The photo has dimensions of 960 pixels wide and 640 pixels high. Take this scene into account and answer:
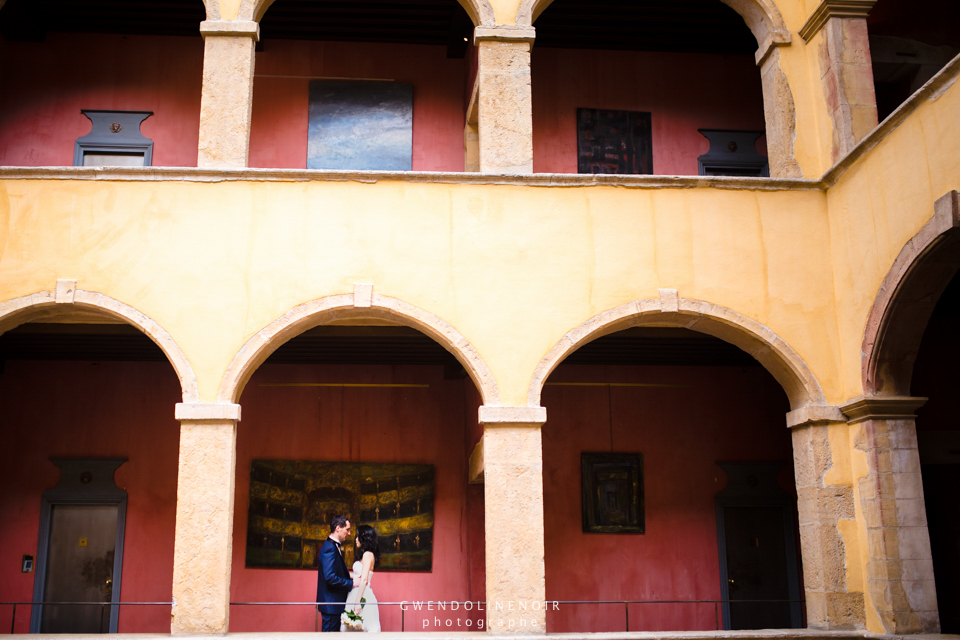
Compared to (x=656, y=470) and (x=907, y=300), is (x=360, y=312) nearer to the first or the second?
(x=907, y=300)

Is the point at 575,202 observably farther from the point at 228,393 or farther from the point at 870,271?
the point at 228,393

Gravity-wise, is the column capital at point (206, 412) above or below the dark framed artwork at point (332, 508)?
above

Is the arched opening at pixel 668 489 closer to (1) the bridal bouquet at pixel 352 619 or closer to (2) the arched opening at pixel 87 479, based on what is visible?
(1) the bridal bouquet at pixel 352 619

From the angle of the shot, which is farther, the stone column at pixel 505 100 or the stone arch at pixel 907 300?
the stone column at pixel 505 100

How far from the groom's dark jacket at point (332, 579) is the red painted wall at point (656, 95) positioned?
4905 mm

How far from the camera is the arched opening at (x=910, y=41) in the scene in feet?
33.8

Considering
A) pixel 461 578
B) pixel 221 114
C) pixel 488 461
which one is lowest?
pixel 461 578

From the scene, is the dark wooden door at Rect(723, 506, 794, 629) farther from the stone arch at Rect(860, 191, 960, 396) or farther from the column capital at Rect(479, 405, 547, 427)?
the column capital at Rect(479, 405, 547, 427)

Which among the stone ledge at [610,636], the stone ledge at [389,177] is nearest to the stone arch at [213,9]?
the stone ledge at [389,177]

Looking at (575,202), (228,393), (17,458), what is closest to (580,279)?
(575,202)

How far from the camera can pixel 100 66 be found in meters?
10.6

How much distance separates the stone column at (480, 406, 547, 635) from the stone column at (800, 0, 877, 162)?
3698 mm

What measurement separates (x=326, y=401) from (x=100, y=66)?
455 centimetres

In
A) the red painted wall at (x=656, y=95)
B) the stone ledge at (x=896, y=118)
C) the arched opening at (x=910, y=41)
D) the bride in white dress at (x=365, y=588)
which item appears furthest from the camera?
the red painted wall at (x=656, y=95)
